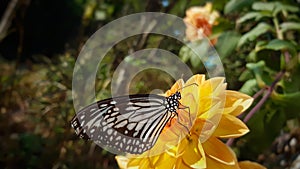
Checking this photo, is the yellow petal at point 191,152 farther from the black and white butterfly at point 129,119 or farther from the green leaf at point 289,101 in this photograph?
the green leaf at point 289,101

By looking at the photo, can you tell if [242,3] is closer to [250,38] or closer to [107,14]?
[250,38]

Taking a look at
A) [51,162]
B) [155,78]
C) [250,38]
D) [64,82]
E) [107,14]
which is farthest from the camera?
[107,14]

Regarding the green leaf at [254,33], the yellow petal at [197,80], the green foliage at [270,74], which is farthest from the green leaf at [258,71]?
the yellow petal at [197,80]

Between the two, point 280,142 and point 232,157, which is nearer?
point 232,157

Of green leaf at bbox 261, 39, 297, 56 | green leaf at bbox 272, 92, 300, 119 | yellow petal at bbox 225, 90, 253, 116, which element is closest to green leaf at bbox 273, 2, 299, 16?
green leaf at bbox 261, 39, 297, 56

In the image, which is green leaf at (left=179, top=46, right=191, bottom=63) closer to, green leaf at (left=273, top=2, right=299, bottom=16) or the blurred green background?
the blurred green background

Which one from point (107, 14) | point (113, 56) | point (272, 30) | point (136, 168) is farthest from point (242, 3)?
point (107, 14)
